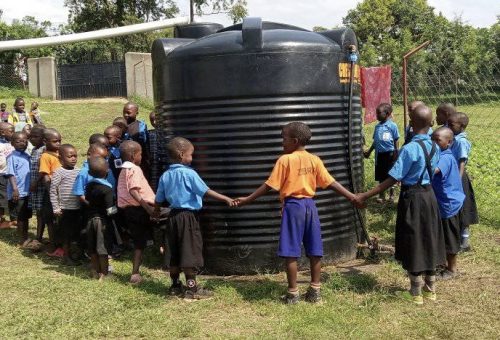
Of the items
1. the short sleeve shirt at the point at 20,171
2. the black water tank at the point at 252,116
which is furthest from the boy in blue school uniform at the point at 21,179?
the black water tank at the point at 252,116

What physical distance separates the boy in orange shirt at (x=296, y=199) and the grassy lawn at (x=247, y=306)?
0.89ft

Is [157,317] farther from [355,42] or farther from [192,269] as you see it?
[355,42]

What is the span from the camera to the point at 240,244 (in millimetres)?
5199

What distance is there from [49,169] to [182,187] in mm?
2079

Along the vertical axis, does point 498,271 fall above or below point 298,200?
below

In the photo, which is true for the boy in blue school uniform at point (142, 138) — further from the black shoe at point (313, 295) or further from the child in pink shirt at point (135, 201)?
the black shoe at point (313, 295)

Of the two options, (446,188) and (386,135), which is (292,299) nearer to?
(446,188)

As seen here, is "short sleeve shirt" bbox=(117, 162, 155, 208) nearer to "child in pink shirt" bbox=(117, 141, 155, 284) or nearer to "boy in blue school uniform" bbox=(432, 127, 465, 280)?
"child in pink shirt" bbox=(117, 141, 155, 284)

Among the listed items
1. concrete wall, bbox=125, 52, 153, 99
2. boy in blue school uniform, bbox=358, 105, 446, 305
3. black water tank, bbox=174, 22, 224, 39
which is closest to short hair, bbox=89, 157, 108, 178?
black water tank, bbox=174, 22, 224, 39

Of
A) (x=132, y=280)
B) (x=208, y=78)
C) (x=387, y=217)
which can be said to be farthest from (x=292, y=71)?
(x=387, y=217)

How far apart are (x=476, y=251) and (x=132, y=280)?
3.37 metres

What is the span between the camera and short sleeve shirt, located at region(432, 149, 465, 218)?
→ 491 centimetres

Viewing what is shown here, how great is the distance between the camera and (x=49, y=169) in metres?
6.01

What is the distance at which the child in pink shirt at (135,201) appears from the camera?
200 inches
